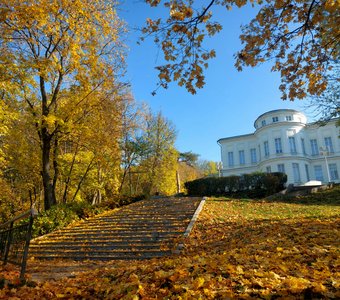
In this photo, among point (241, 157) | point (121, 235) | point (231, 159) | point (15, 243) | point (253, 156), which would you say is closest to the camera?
point (15, 243)

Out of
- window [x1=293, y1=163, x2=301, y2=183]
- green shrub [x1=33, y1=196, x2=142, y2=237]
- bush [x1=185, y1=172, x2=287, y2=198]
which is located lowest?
green shrub [x1=33, y1=196, x2=142, y2=237]

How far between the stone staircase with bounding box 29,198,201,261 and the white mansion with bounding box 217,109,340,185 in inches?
1023

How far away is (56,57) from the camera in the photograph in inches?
580

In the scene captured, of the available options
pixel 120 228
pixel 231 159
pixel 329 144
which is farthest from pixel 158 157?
pixel 329 144

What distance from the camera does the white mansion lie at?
3759cm

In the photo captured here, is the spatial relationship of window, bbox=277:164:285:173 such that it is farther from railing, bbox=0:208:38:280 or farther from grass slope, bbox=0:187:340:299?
railing, bbox=0:208:38:280

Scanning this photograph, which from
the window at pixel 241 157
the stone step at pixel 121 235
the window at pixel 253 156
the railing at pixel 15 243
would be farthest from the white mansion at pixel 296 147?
the railing at pixel 15 243

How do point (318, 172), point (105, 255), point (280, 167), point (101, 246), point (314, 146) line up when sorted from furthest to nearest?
point (314, 146) < point (318, 172) < point (280, 167) < point (101, 246) < point (105, 255)

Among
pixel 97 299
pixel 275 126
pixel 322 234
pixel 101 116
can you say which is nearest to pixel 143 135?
pixel 101 116

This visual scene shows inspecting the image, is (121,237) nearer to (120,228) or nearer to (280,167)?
(120,228)

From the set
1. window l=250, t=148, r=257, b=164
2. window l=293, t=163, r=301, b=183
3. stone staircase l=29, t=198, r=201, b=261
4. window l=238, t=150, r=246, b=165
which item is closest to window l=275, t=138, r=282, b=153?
window l=293, t=163, r=301, b=183

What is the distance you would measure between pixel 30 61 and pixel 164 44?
9.19 metres

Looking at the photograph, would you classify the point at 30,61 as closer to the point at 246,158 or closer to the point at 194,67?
the point at 194,67

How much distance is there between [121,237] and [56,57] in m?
9.57
